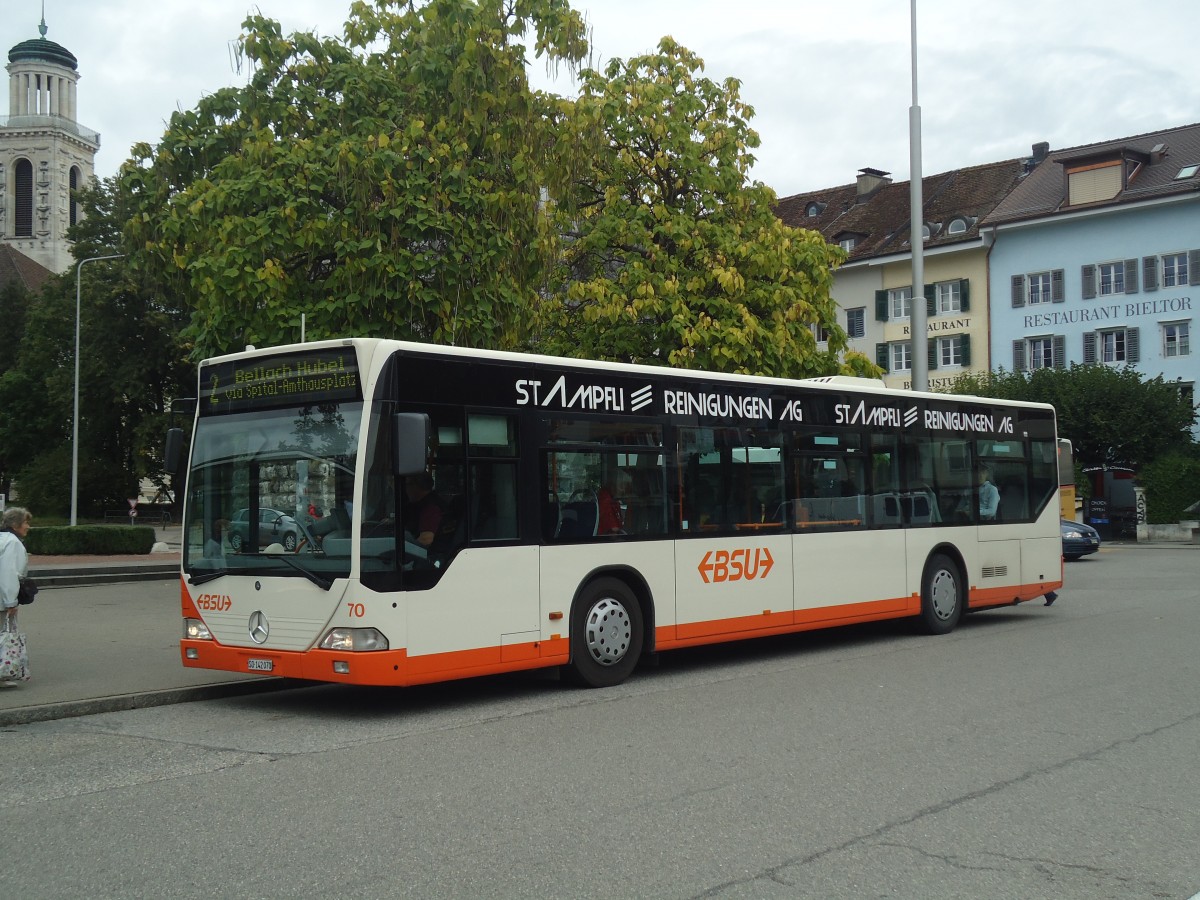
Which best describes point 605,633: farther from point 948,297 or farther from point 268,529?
point 948,297

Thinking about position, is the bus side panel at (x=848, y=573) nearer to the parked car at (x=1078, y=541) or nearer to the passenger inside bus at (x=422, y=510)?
the passenger inside bus at (x=422, y=510)

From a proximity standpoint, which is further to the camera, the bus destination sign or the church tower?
the church tower

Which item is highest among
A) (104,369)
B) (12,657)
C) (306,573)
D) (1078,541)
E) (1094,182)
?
(1094,182)

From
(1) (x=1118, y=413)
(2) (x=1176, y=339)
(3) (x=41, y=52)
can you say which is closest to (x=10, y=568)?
(1) (x=1118, y=413)

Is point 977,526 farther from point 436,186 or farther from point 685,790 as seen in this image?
point 685,790

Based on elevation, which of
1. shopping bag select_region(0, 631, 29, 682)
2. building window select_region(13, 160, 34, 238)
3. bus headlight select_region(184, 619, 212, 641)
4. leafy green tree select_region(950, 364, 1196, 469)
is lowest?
shopping bag select_region(0, 631, 29, 682)

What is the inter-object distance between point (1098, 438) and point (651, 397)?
42006 mm

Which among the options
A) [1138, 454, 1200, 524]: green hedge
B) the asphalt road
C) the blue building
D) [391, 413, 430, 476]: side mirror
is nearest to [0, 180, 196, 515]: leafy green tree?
the blue building

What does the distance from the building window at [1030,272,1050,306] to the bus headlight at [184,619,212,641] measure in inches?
2121

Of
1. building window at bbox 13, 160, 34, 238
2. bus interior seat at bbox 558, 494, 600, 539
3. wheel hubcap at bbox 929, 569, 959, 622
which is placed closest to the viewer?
bus interior seat at bbox 558, 494, 600, 539

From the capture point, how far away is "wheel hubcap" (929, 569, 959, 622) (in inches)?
619

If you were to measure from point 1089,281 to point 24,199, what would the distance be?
292ft

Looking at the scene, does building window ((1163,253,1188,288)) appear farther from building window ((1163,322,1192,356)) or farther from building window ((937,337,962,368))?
building window ((937,337,962,368))

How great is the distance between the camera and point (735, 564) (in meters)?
12.8
